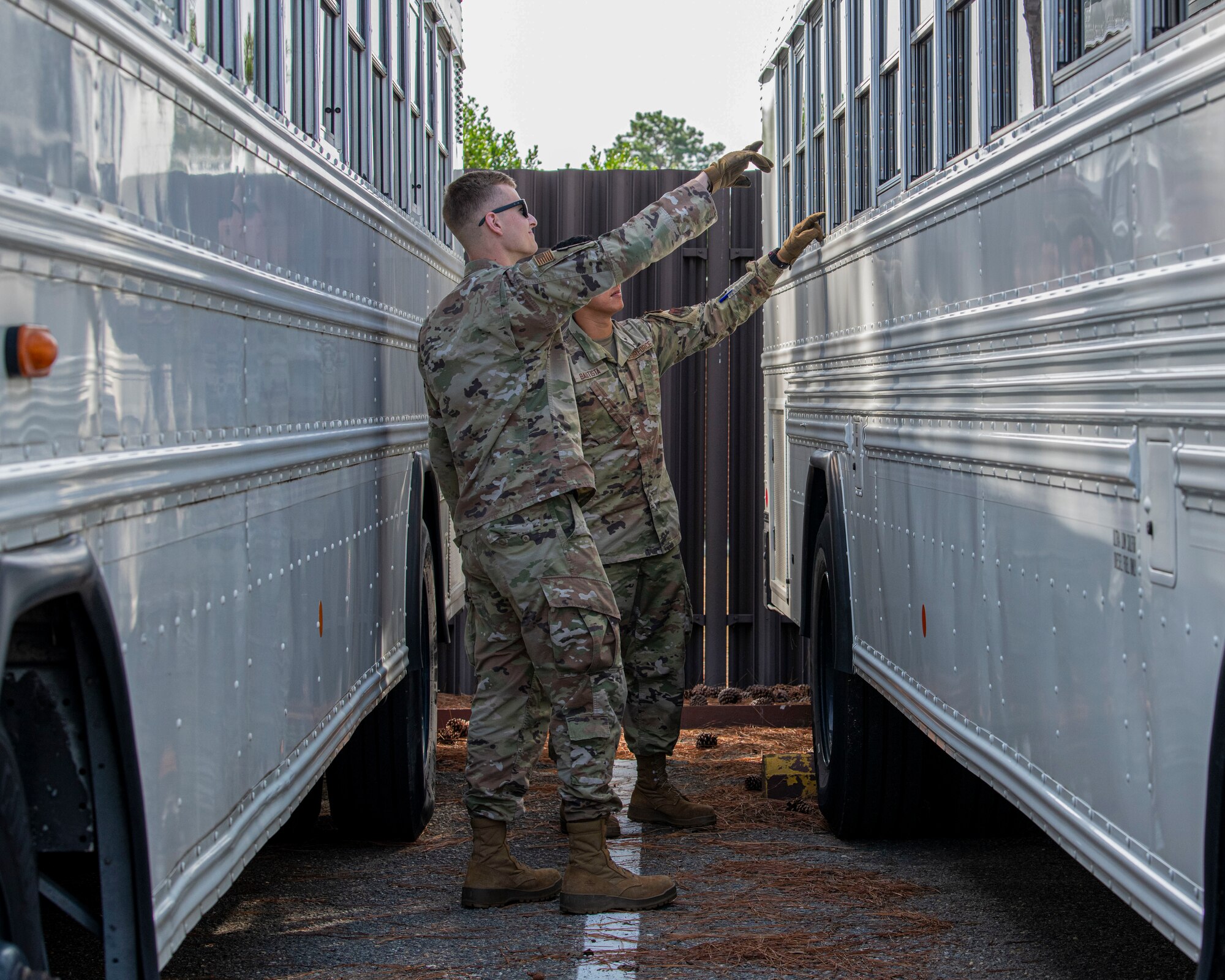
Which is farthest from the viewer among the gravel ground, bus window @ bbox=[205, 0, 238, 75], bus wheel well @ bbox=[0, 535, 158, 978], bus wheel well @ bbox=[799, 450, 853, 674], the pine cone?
the pine cone

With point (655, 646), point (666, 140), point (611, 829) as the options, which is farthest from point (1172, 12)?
point (666, 140)

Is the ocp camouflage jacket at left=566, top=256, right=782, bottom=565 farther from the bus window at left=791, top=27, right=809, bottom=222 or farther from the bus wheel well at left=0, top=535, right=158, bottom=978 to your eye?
the bus wheel well at left=0, top=535, right=158, bottom=978

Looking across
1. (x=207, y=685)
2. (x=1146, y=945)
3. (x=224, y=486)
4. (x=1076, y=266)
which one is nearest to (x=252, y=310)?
(x=224, y=486)

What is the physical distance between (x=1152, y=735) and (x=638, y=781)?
335 centimetres

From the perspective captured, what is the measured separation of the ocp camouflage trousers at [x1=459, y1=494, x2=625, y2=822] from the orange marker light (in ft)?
8.03

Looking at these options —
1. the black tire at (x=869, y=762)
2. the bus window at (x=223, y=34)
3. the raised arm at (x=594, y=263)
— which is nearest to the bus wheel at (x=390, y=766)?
the raised arm at (x=594, y=263)

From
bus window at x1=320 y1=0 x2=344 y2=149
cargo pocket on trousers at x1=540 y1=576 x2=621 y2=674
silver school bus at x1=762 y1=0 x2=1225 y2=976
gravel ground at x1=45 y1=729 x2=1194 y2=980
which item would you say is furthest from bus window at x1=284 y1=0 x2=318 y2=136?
gravel ground at x1=45 y1=729 x2=1194 y2=980

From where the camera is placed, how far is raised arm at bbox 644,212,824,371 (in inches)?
215

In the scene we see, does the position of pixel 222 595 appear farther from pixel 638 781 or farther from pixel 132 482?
pixel 638 781

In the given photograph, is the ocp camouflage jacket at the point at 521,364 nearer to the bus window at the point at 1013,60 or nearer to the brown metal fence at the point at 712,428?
the bus window at the point at 1013,60

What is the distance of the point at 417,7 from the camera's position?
5.92 m

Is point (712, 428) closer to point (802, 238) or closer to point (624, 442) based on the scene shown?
point (802, 238)

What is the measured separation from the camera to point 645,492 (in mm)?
5324

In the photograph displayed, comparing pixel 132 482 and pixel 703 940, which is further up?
pixel 132 482
